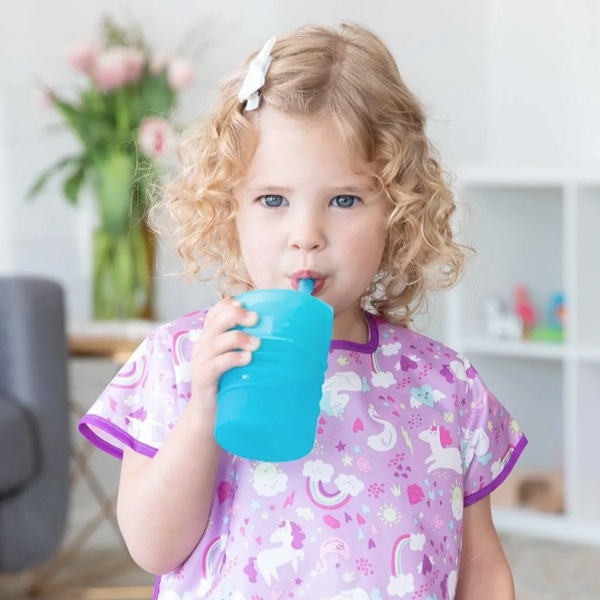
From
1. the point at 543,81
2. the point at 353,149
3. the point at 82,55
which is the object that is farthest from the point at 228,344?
the point at 543,81

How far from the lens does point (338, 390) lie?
3.06ft

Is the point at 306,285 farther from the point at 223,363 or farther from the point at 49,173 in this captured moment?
the point at 49,173

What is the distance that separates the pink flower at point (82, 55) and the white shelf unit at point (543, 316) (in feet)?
3.15

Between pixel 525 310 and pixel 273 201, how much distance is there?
2.14m

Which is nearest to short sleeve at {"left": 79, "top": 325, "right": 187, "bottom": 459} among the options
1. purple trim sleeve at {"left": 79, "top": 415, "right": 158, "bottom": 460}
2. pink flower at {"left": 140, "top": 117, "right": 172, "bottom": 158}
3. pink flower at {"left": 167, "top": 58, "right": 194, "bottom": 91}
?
purple trim sleeve at {"left": 79, "top": 415, "right": 158, "bottom": 460}

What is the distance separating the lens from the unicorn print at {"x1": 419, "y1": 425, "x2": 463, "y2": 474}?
93cm

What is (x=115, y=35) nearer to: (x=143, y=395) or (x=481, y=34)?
(x=481, y=34)

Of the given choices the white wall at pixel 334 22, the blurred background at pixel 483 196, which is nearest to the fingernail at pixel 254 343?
the blurred background at pixel 483 196

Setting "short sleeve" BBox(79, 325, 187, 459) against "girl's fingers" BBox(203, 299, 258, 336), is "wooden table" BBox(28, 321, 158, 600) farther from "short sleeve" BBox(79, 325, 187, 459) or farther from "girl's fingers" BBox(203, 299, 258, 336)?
"girl's fingers" BBox(203, 299, 258, 336)

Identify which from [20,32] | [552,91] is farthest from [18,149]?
[552,91]

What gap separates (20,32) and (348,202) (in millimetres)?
2175

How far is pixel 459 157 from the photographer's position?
3.23 metres

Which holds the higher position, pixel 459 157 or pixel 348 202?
pixel 459 157

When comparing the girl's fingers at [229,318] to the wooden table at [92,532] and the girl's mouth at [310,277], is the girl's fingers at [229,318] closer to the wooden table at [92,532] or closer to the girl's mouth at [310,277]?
the girl's mouth at [310,277]
